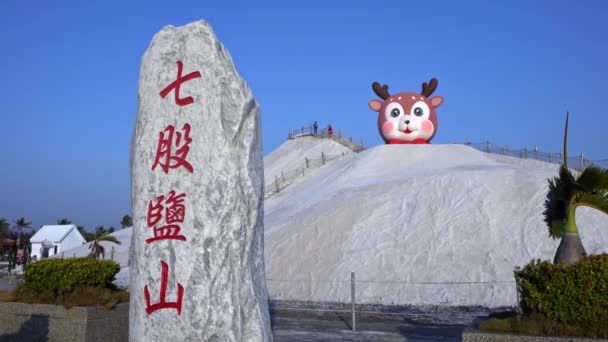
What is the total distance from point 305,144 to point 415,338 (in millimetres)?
50882

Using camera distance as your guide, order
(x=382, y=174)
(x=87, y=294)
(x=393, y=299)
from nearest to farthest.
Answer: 1. (x=87, y=294)
2. (x=393, y=299)
3. (x=382, y=174)

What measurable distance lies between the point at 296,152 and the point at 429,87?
83.2ft

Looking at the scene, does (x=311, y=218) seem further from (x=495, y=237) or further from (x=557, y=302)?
(x=557, y=302)

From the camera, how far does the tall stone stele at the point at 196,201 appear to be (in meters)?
7.59

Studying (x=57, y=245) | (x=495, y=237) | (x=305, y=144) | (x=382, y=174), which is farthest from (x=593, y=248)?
(x=305, y=144)

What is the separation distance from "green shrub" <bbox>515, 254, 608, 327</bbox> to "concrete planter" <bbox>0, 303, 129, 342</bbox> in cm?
703

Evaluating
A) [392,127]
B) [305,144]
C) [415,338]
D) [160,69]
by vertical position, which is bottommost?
[415,338]

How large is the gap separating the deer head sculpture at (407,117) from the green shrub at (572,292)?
28.4 m

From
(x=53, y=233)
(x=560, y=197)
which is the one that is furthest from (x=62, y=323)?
(x=53, y=233)

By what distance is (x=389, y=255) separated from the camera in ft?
75.3

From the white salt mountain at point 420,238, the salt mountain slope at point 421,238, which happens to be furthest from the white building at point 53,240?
the salt mountain slope at point 421,238

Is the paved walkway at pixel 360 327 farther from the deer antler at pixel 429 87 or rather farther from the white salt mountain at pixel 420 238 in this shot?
the deer antler at pixel 429 87

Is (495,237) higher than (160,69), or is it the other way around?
(160,69)

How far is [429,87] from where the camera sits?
128 feet
